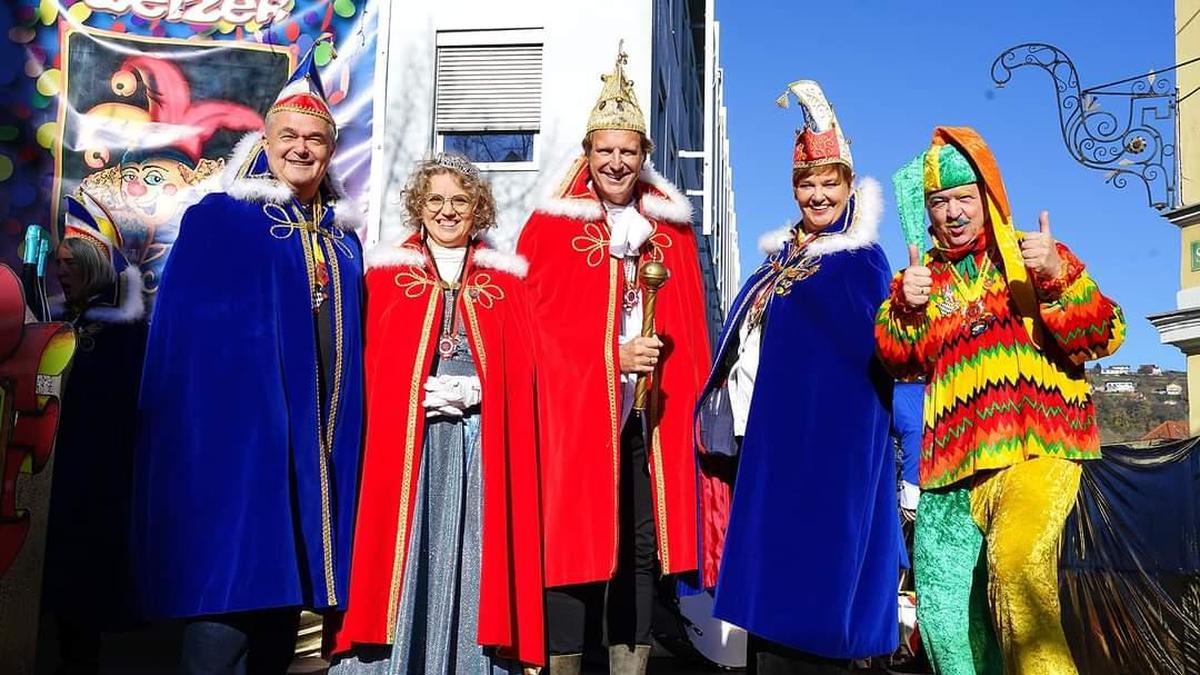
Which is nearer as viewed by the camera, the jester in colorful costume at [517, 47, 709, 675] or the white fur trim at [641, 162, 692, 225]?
the jester in colorful costume at [517, 47, 709, 675]

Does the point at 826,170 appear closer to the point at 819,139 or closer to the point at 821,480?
the point at 819,139

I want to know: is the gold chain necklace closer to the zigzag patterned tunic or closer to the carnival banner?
the zigzag patterned tunic

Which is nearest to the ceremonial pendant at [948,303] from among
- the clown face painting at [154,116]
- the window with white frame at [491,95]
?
the window with white frame at [491,95]

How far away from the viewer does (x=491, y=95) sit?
25.8 ft

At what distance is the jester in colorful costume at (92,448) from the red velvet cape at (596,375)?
7.50 ft

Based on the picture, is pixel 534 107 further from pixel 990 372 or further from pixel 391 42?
pixel 990 372

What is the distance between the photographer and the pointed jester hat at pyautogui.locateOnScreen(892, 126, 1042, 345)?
3045 mm

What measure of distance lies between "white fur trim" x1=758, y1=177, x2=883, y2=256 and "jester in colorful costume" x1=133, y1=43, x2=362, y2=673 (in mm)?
1670

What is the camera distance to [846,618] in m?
3.47

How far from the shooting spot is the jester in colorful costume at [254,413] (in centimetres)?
339

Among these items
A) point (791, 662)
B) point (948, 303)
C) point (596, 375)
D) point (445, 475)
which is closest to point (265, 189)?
point (445, 475)

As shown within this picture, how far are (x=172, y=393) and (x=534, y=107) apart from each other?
15.9ft

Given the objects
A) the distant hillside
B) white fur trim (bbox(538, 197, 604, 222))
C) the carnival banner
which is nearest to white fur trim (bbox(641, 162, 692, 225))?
white fur trim (bbox(538, 197, 604, 222))

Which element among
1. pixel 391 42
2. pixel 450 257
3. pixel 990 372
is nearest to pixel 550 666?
pixel 450 257
